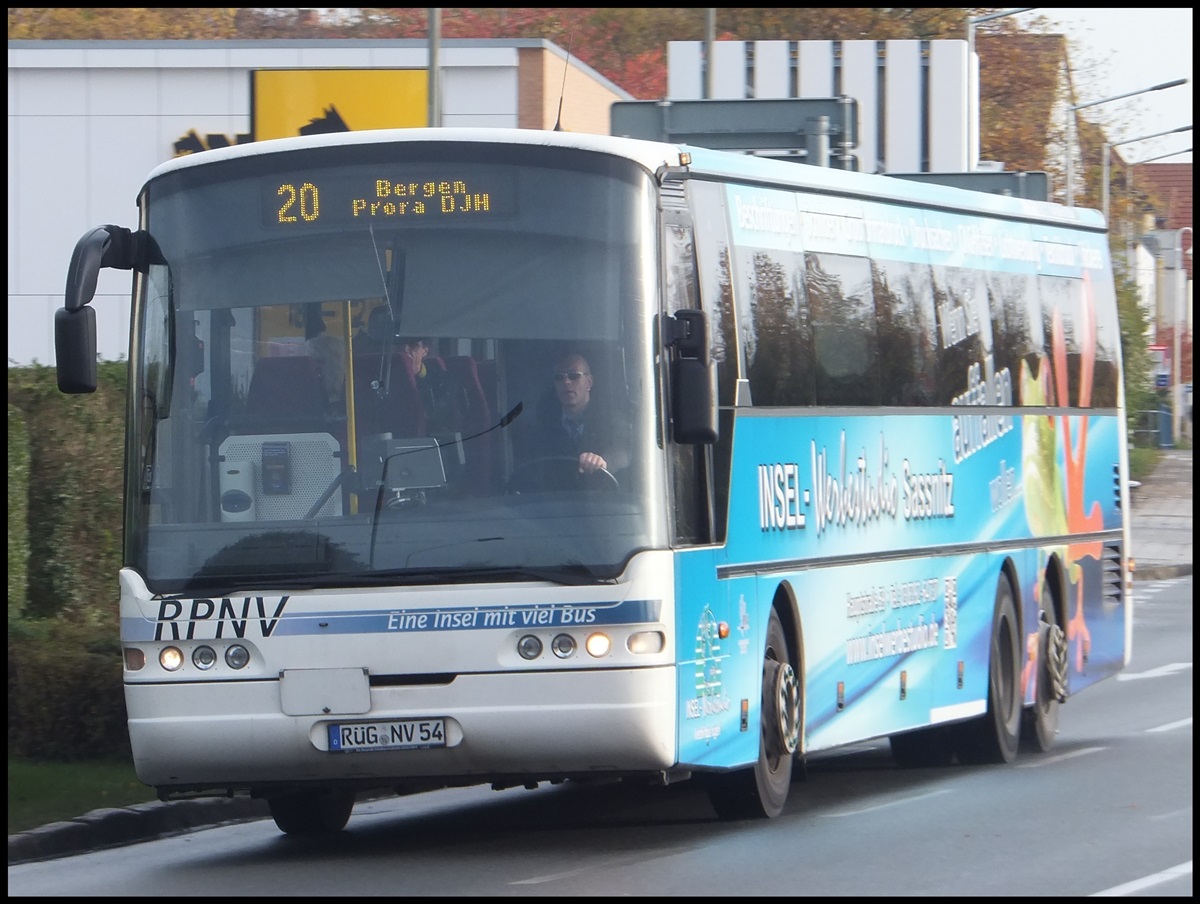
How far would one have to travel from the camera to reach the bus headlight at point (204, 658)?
9977mm

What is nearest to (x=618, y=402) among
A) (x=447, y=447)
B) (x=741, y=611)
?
(x=447, y=447)

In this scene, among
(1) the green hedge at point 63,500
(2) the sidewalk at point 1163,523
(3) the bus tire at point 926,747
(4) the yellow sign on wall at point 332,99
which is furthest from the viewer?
(2) the sidewalk at point 1163,523

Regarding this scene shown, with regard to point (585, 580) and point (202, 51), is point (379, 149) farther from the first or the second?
point (202, 51)

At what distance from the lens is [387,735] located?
9.85 meters

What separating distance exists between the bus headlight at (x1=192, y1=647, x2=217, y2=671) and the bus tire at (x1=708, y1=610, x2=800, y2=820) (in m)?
2.67

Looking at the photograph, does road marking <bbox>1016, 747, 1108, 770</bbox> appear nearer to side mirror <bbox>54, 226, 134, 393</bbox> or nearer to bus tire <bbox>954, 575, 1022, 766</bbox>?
bus tire <bbox>954, 575, 1022, 766</bbox>

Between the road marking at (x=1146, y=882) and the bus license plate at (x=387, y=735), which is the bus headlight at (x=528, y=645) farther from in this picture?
the road marking at (x=1146, y=882)

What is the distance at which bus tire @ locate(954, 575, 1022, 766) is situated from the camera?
15.0 meters

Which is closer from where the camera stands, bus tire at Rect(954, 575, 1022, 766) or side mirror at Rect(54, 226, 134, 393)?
side mirror at Rect(54, 226, 134, 393)

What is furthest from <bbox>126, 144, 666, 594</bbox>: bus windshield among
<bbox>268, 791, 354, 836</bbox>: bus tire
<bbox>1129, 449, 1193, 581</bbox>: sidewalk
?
<bbox>1129, 449, 1193, 581</bbox>: sidewalk

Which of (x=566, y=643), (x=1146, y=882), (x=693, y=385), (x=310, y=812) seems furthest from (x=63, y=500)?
(x=1146, y=882)

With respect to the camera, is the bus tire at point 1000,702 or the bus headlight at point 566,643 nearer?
the bus headlight at point 566,643

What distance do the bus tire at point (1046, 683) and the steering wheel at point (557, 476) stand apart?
669 centimetres

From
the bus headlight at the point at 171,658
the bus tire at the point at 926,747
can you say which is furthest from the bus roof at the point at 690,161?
the bus tire at the point at 926,747
